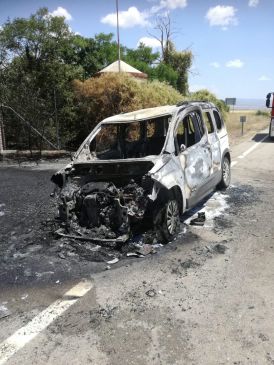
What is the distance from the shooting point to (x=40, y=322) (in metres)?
3.91

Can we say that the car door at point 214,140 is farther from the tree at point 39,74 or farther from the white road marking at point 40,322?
the tree at point 39,74

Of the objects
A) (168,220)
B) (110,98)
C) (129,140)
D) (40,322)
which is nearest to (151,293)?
(40,322)

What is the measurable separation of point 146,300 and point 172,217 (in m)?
1.85

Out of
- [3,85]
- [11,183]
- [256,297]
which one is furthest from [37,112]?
[256,297]

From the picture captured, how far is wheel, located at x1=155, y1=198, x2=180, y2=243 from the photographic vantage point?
18.5 feet

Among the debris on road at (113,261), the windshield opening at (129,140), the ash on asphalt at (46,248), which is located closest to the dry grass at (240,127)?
the windshield opening at (129,140)

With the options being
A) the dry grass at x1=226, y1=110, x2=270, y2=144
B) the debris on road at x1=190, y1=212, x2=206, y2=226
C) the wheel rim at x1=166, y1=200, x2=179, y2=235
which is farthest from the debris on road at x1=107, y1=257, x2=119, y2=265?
the dry grass at x1=226, y1=110, x2=270, y2=144

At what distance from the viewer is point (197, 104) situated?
294 inches

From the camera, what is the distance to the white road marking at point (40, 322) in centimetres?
350

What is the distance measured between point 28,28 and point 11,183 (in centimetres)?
1222

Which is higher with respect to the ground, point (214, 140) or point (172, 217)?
point (214, 140)

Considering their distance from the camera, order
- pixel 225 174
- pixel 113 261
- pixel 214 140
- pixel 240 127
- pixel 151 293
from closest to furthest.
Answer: pixel 151 293 → pixel 113 261 → pixel 214 140 → pixel 225 174 → pixel 240 127

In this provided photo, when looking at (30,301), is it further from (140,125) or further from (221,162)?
(221,162)

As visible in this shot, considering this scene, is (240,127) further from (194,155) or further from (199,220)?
(199,220)
